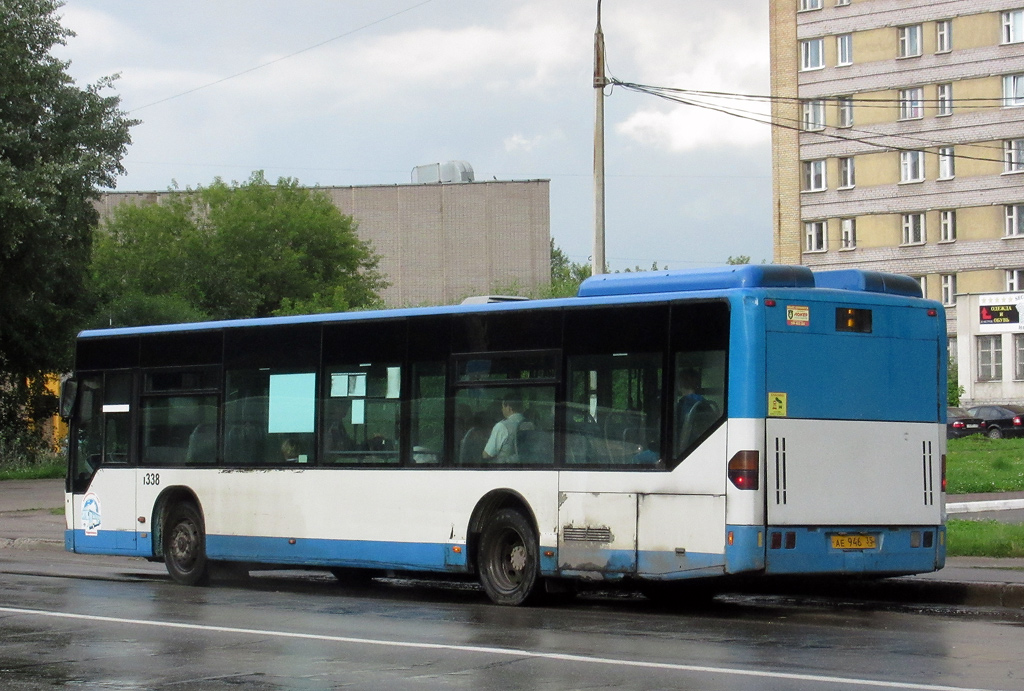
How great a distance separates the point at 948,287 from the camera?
75062mm

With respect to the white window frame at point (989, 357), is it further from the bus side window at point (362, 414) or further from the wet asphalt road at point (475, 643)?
the bus side window at point (362, 414)

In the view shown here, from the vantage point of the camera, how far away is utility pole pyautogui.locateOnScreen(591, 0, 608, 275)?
71.5 feet

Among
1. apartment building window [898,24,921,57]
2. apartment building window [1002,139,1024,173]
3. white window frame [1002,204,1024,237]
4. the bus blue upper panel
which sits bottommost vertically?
the bus blue upper panel

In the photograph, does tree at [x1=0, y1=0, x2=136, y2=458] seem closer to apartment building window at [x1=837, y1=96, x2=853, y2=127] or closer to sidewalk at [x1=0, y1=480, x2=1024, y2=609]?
sidewalk at [x1=0, y1=480, x2=1024, y2=609]

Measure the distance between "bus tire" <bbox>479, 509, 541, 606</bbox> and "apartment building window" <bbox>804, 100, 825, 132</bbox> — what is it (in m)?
67.2

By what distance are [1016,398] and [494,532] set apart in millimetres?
61408

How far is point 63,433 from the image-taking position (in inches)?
1906

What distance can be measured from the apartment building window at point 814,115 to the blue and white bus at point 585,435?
65343 millimetres

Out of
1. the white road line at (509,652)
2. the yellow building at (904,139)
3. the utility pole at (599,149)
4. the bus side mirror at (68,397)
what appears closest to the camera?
the white road line at (509,652)

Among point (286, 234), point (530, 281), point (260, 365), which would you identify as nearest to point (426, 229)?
point (530, 281)

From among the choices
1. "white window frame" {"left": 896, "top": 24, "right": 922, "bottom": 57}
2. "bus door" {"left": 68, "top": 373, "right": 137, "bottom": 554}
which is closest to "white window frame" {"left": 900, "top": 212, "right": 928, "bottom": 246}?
"white window frame" {"left": 896, "top": 24, "right": 922, "bottom": 57}

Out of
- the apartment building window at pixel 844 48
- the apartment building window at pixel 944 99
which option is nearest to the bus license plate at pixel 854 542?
the apartment building window at pixel 944 99

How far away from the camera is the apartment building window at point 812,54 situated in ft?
254

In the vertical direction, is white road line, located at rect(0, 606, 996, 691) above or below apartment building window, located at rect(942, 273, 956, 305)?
below
